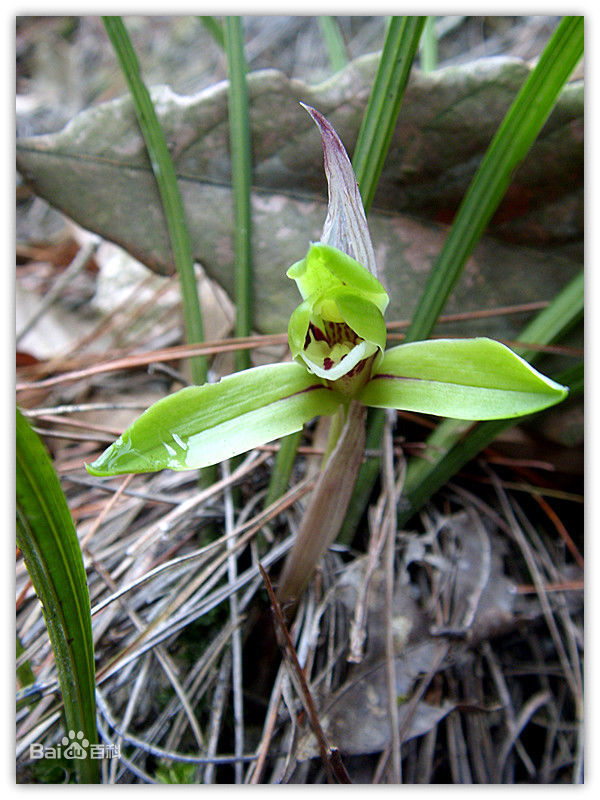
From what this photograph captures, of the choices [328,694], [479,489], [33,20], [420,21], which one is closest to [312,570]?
[328,694]

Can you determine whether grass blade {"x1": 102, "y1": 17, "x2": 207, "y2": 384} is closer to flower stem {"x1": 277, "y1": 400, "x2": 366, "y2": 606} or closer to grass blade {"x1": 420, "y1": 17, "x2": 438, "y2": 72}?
flower stem {"x1": 277, "y1": 400, "x2": 366, "y2": 606}

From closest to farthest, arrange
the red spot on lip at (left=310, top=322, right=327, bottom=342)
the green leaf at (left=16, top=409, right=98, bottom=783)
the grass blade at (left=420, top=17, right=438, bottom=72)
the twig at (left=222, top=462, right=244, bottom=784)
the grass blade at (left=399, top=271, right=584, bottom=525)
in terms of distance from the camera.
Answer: the green leaf at (left=16, top=409, right=98, bottom=783) < the red spot on lip at (left=310, top=322, right=327, bottom=342) < the twig at (left=222, top=462, right=244, bottom=784) < the grass blade at (left=399, top=271, right=584, bottom=525) < the grass blade at (left=420, top=17, right=438, bottom=72)

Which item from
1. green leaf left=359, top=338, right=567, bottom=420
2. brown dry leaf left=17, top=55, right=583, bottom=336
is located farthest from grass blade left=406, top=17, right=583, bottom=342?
green leaf left=359, top=338, right=567, bottom=420

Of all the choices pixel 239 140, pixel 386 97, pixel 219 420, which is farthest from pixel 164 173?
pixel 219 420

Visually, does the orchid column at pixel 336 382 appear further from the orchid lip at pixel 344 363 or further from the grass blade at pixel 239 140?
the grass blade at pixel 239 140

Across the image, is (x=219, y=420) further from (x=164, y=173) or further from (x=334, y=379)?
(x=164, y=173)

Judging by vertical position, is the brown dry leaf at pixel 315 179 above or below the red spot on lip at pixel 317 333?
above

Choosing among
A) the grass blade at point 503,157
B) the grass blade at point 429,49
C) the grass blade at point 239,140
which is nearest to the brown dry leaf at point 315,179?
the grass blade at point 239,140
